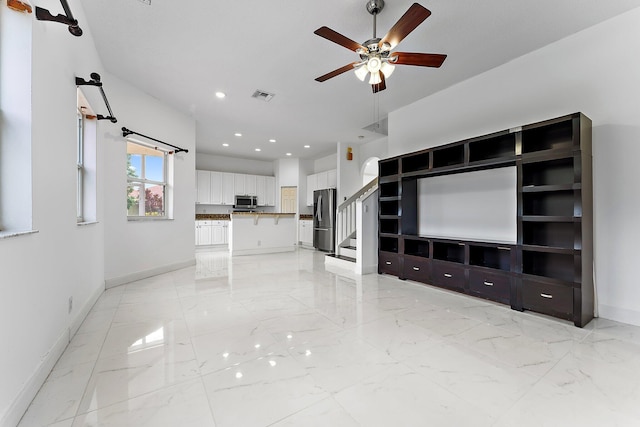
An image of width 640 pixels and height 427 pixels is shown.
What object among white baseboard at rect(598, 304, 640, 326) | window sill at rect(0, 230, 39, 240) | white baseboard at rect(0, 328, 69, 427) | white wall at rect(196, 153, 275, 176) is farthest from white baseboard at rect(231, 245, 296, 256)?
white baseboard at rect(598, 304, 640, 326)

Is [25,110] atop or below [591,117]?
below

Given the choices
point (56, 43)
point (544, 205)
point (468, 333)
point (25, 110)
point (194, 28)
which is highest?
point (194, 28)

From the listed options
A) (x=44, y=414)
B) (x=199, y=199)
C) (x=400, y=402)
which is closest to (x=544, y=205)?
(x=400, y=402)

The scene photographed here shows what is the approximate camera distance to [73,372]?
1795 mm

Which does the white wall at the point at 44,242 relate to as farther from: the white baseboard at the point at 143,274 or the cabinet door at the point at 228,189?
the cabinet door at the point at 228,189

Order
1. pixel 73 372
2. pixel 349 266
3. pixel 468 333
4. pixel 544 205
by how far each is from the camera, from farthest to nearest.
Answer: pixel 349 266 → pixel 544 205 → pixel 468 333 → pixel 73 372

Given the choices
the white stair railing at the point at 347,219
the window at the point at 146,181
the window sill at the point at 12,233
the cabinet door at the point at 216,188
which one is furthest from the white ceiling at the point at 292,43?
the cabinet door at the point at 216,188

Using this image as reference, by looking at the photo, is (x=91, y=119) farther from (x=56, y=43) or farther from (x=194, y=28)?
(x=194, y=28)

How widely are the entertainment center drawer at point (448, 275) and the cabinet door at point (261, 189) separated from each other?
682 cm

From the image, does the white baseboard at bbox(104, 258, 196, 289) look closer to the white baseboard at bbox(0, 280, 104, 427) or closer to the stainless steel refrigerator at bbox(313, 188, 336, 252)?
the white baseboard at bbox(0, 280, 104, 427)

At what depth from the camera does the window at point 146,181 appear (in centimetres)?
438

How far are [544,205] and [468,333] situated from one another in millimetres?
1843

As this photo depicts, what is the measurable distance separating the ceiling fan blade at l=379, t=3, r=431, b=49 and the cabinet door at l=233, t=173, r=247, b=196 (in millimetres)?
7527

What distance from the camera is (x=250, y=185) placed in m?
9.30
